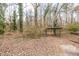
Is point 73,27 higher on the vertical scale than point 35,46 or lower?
higher

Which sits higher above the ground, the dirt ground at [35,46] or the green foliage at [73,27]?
the green foliage at [73,27]

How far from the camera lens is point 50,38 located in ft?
5.11

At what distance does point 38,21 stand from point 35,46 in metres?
0.26

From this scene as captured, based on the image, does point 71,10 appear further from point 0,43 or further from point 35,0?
point 0,43

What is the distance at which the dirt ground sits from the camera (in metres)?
1.54

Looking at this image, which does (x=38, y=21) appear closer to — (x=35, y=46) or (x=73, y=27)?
(x=35, y=46)

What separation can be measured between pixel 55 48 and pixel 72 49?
0.56 ft

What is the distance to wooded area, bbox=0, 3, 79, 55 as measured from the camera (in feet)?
5.08

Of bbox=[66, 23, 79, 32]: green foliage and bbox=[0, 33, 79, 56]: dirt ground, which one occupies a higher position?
bbox=[66, 23, 79, 32]: green foliage

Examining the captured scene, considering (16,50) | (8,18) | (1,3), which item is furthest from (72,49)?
(1,3)

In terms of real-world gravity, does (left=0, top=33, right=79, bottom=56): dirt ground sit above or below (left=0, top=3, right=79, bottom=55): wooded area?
below

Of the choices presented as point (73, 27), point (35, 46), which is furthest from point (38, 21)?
point (73, 27)

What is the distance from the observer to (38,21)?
1555 mm

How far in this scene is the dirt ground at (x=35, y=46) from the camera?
5.06 feet
